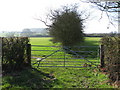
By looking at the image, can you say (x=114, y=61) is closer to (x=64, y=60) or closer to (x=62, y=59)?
(x=64, y=60)

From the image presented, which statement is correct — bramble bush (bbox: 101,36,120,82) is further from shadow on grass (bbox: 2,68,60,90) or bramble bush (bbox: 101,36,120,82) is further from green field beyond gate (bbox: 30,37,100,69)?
green field beyond gate (bbox: 30,37,100,69)

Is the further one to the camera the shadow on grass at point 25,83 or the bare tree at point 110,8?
the bare tree at point 110,8

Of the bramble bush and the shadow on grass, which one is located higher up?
the bramble bush

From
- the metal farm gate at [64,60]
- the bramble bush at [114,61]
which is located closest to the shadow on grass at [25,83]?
the bramble bush at [114,61]


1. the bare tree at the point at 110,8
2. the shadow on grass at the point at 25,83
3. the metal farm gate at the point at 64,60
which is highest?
the bare tree at the point at 110,8

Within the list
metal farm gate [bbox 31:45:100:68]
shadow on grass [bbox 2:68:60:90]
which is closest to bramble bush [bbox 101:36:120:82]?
shadow on grass [bbox 2:68:60:90]

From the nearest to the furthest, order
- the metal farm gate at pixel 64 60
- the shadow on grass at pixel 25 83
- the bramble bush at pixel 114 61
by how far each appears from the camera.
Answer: the shadow on grass at pixel 25 83 < the bramble bush at pixel 114 61 < the metal farm gate at pixel 64 60

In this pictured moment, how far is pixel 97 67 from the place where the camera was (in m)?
5.72

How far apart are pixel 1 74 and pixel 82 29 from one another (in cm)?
997

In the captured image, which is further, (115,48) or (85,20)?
(85,20)

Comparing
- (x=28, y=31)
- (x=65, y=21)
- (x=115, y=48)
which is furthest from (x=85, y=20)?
(x=115, y=48)

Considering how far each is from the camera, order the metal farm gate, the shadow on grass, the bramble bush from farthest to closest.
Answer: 1. the metal farm gate
2. the bramble bush
3. the shadow on grass

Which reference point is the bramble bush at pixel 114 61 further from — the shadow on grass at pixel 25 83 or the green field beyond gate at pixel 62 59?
the green field beyond gate at pixel 62 59

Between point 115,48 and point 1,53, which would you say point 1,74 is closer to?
point 1,53
